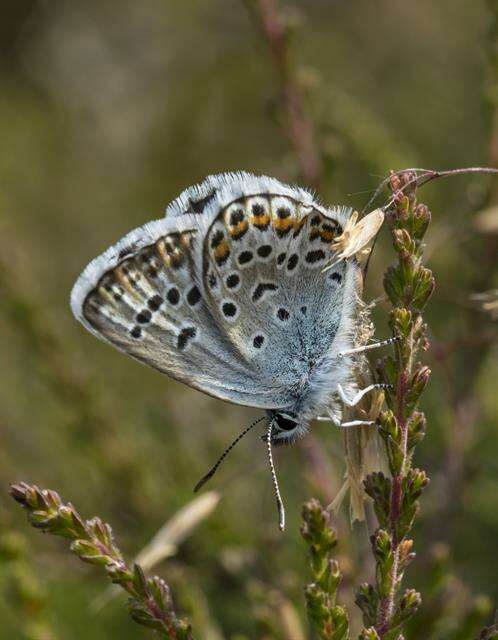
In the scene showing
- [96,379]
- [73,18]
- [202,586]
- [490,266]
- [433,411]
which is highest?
[73,18]

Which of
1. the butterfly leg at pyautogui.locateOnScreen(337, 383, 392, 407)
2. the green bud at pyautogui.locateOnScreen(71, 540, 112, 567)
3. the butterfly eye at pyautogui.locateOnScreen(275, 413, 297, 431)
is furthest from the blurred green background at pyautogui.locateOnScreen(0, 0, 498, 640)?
the green bud at pyautogui.locateOnScreen(71, 540, 112, 567)

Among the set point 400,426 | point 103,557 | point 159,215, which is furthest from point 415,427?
point 159,215

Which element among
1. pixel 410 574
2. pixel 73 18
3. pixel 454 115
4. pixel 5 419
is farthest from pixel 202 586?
pixel 73 18

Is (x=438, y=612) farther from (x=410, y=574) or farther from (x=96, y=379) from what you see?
(x=96, y=379)

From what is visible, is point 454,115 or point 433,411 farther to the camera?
point 454,115

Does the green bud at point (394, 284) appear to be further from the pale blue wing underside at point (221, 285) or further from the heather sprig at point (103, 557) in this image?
the heather sprig at point (103, 557)

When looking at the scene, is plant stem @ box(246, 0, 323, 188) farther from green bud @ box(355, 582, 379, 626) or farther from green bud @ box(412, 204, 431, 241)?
green bud @ box(355, 582, 379, 626)
